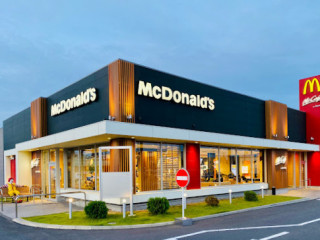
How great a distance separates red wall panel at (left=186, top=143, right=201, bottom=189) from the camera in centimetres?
1761

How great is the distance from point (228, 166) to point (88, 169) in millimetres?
8920

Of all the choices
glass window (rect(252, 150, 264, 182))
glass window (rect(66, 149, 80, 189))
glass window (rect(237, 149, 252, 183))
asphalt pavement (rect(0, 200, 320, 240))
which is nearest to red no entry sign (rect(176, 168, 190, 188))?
asphalt pavement (rect(0, 200, 320, 240))

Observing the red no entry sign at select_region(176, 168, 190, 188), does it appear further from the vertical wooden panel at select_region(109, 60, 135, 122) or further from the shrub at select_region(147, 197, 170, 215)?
the vertical wooden panel at select_region(109, 60, 135, 122)

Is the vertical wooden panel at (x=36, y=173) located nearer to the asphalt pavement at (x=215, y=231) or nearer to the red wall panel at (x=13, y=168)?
the red wall panel at (x=13, y=168)

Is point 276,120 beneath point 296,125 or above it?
above

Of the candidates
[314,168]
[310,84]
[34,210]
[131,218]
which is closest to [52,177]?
[34,210]

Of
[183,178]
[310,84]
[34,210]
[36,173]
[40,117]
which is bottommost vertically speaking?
[34,210]

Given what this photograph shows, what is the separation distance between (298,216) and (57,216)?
10.0m

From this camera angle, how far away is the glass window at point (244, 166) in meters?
21.7

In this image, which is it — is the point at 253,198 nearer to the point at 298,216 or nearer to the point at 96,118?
the point at 298,216

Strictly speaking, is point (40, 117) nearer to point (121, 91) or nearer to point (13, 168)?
point (121, 91)

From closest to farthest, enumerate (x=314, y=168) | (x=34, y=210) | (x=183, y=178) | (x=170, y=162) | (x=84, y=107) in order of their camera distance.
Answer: (x=183, y=178)
(x=34, y=210)
(x=170, y=162)
(x=84, y=107)
(x=314, y=168)

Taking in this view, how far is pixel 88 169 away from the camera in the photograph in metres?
17.8

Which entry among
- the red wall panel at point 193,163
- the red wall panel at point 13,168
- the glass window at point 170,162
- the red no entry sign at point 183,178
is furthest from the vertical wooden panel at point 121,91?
the red wall panel at point 13,168
